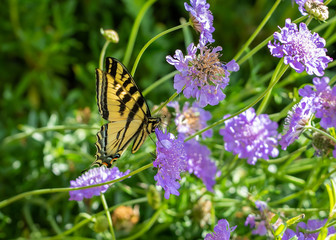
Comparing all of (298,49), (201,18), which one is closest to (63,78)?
(201,18)

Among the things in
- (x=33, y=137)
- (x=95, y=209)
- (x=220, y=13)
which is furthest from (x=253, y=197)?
(x=220, y=13)

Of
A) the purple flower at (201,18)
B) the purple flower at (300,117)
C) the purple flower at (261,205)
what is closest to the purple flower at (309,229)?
the purple flower at (261,205)

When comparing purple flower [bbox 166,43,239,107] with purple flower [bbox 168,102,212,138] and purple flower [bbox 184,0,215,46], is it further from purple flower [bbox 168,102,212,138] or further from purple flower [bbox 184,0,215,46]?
purple flower [bbox 168,102,212,138]

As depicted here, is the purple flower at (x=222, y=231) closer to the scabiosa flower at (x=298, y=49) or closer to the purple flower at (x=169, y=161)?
the purple flower at (x=169, y=161)

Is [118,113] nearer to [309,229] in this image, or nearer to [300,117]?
[300,117]

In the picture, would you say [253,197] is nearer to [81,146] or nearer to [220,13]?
[81,146]
